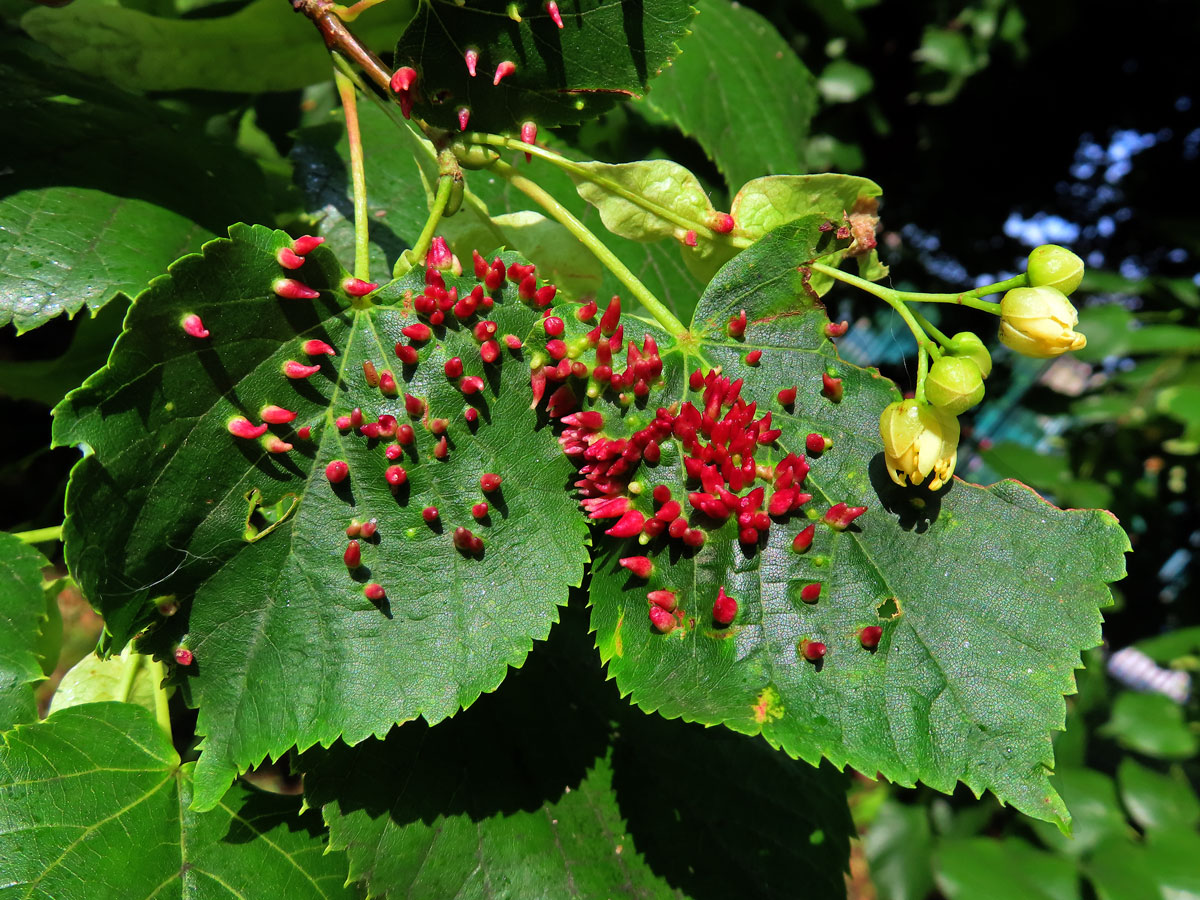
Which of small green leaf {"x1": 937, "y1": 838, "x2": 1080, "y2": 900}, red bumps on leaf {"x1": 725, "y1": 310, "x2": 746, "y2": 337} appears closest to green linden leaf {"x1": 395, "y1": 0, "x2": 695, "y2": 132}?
red bumps on leaf {"x1": 725, "y1": 310, "x2": 746, "y2": 337}

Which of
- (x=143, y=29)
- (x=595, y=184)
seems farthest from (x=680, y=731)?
(x=143, y=29)

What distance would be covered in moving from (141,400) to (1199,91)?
3.54 meters

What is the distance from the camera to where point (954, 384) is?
870 millimetres

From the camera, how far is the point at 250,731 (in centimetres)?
86

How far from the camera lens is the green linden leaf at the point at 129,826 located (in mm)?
913

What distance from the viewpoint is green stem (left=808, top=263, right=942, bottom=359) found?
0.90m

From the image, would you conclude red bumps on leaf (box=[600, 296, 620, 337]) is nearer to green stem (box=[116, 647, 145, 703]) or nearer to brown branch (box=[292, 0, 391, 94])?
brown branch (box=[292, 0, 391, 94])

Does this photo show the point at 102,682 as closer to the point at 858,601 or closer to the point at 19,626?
the point at 19,626

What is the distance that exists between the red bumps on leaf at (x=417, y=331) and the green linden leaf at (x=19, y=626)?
1.86 ft

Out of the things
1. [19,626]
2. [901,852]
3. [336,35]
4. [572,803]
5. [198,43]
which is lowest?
[901,852]

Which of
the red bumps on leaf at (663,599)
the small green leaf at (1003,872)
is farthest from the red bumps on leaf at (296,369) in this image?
the small green leaf at (1003,872)

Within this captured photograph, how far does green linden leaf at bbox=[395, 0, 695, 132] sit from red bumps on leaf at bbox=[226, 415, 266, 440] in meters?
0.39

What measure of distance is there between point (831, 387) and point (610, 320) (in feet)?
0.84

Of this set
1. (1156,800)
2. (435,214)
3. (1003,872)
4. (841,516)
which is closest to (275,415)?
(435,214)
